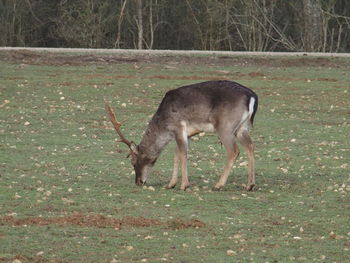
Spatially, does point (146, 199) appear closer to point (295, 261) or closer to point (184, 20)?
point (295, 261)

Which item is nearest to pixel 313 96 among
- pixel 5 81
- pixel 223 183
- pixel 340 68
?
pixel 340 68

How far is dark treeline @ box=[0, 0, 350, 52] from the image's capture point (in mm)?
34625

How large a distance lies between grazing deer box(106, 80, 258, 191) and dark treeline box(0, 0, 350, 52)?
21038mm

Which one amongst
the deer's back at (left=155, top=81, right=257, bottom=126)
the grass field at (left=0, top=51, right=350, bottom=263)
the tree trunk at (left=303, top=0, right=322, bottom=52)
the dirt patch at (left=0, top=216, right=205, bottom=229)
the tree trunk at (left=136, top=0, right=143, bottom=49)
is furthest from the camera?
the tree trunk at (left=136, top=0, right=143, bottom=49)

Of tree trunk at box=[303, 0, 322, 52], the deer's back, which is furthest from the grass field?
tree trunk at box=[303, 0, 322, 52]

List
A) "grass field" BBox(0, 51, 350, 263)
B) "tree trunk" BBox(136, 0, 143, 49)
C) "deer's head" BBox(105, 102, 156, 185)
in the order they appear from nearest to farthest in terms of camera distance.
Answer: "grass field" BBox(0, 51, 350, 263)
"deer's head" BBox(105, 102, 156, 185)
"tree trunk" BBox(136, 0, 143, 49)

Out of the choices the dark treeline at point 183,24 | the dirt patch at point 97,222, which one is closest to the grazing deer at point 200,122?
the dirt patch at point 97,222

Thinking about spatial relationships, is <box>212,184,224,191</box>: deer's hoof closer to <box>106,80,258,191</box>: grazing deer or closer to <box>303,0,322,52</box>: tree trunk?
<box>106,80,258,191</box>: grazing deer

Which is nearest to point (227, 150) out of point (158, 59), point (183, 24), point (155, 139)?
point (155, 139)

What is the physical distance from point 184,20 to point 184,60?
737 cm

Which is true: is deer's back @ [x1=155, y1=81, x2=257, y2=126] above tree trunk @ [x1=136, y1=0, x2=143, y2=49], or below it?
above

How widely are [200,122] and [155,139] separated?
67 centimetres

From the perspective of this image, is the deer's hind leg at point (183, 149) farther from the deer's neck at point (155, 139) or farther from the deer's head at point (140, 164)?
the deer's head at point (140, 164)

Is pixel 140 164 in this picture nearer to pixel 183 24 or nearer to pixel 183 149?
pixel 183 149
